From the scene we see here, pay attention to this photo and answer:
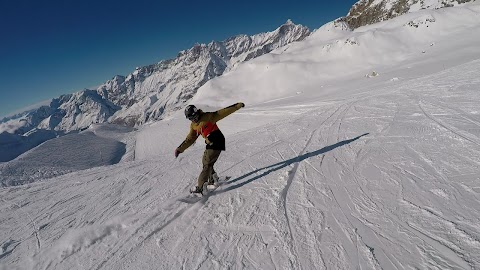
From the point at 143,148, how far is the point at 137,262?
87.5ft

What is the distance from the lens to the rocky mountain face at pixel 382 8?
53.0 m

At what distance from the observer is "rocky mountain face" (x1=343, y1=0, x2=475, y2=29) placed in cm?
5300

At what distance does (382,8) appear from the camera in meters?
64.5

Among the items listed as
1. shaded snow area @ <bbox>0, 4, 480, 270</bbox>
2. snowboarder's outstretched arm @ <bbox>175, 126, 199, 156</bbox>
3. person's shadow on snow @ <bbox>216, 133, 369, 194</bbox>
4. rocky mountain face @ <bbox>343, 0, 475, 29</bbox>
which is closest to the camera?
shaded snow area @ <bbox>0, 4, 480, 270</bbox>

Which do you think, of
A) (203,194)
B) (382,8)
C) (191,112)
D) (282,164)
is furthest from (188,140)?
(382,8)

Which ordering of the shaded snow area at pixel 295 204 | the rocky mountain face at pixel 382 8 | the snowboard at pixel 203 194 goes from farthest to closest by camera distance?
the rocky mountain face at pixel 382 8
the snowboard at pixel 203 194
the shaded snow area at pixel 295 204

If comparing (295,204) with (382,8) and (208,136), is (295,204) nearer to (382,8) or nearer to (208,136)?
(208,136)

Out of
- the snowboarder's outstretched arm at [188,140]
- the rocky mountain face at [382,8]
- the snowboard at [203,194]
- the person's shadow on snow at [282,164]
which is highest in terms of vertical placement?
the rocky mountain face at [382,8]

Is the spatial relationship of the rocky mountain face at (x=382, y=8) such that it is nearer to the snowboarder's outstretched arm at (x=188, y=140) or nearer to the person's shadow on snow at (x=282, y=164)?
the person's shadow on snow at (x=282, y=164)

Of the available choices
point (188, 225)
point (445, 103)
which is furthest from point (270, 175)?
point (445, 103)

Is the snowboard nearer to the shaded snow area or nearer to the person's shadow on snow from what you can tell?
the shaded snow area

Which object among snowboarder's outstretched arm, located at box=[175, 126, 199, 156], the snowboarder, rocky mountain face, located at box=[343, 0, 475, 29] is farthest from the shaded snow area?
rocky mountain face, located at box=[343, 0, 475, 29]

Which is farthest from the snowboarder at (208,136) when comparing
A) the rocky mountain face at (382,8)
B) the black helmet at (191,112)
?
the rocky mountain face at (382,8)

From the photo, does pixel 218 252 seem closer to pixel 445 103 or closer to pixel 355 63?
pixel 445 103
